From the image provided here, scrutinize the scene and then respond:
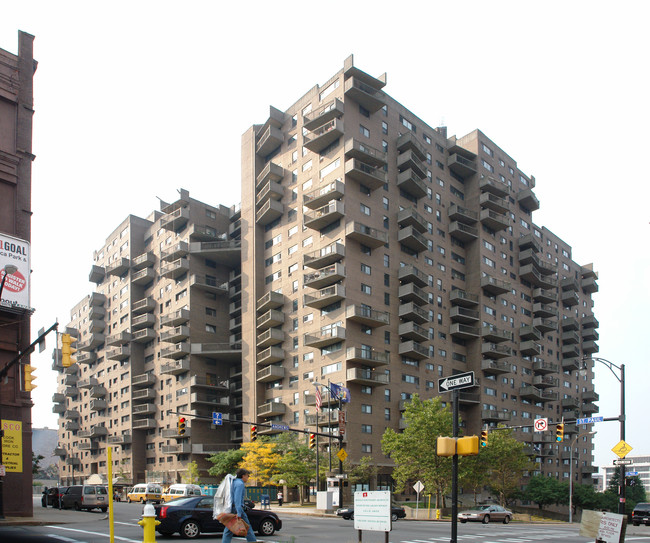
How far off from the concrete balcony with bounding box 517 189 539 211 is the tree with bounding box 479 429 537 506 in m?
40.2

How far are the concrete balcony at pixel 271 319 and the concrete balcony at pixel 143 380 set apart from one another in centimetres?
2805

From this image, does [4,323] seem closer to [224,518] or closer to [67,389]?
[224,518]

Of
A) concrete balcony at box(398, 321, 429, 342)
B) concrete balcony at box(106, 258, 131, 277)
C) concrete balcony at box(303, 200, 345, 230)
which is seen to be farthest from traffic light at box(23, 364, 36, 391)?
concrete balcony at box(106, 258, 131, 277)

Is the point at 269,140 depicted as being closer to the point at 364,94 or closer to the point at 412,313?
the point at 364,94

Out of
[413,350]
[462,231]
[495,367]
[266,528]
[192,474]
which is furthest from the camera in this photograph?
[462,231]

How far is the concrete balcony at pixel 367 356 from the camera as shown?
224 ft

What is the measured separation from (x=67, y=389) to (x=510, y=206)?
308 feet

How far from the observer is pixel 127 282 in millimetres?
110375

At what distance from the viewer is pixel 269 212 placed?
82.4 m

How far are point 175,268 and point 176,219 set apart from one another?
8027 millimetres

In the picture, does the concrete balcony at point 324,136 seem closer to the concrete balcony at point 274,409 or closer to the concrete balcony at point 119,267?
the concrete balcony at point 274,409

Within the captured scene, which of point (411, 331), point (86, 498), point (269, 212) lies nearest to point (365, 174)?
point (269, 212)

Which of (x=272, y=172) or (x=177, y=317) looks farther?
(x=177, y=317)

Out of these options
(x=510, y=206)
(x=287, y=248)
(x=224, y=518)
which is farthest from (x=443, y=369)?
(x=224, y=518)
